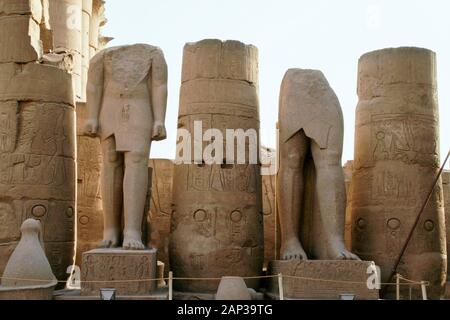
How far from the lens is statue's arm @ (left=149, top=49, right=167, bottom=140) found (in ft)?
25.8

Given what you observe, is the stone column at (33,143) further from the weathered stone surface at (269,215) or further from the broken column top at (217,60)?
the weathered stone surface at (269,215)

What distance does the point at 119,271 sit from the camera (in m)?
7.26

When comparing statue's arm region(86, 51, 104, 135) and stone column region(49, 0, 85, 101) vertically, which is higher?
stone column region(49, 0, 85, 101)

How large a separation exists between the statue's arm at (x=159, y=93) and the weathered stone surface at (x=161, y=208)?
365cm

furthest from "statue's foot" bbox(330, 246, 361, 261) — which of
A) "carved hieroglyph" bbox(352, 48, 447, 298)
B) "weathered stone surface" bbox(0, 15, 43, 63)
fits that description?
"weathered stone surface" bbox(0, 15, 43, 63)

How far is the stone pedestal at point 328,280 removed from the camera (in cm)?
755

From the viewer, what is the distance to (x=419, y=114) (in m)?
9.25

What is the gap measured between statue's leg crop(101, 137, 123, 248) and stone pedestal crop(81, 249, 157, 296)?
54 cm

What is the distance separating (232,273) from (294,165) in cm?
167

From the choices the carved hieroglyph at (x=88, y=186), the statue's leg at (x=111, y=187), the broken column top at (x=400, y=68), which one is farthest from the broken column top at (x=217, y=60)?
the carved hieroglyph at (x=88, y=186)

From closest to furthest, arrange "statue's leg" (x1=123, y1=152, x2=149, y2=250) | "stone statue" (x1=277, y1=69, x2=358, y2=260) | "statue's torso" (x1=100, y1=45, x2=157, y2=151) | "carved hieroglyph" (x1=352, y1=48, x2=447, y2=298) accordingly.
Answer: "statue's leg" (x1=123, y1=152, x2=149, y2=250) < "statue's torso" (x1=100, y1=45, x2=157, y2=151) < "stone statue" (x1=277, y1=69, x2=358, y2=260) < "carved hieroglyph" (x1=352, y1=48, x2=447, y2=298)

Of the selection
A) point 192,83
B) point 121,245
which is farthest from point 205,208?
point 192,83

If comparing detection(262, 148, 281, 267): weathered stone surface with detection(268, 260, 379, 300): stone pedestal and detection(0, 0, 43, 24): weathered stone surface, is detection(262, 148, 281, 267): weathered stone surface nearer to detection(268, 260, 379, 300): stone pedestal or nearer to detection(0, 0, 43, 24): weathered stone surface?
detection(268, 260, 379, 300): stone pedestal
